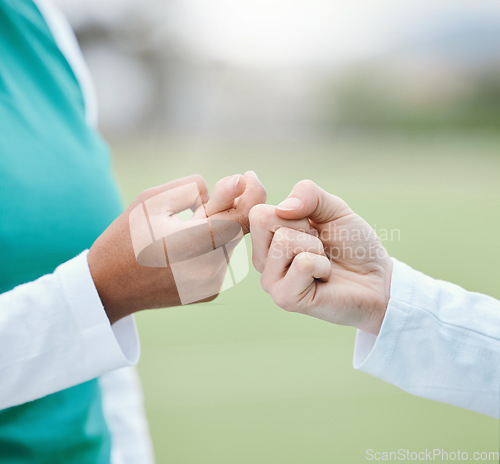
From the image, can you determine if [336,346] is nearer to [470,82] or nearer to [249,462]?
[249,462]

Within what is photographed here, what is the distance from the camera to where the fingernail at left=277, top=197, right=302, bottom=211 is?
388mm

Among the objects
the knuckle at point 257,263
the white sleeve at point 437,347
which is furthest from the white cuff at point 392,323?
the knuckle at point 257,263

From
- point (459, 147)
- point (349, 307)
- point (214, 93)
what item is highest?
point (349, 307)

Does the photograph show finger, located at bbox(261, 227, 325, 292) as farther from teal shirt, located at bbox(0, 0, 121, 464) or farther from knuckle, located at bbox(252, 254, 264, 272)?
teal shirt, located at bbox(0, 0, 121, 464)

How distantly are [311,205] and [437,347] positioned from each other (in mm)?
146

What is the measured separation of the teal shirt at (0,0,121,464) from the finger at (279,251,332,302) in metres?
0.22

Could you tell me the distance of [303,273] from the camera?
1.23 ft

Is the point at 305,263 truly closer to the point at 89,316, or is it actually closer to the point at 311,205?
the point at 311,205

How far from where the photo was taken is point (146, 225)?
39 cm

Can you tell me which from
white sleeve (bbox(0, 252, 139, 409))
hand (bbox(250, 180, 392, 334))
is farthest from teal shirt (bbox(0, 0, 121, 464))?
hand (bbox(250, 180, 392, 334))

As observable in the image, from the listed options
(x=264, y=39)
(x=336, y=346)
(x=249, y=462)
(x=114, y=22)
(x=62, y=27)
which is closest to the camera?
(x=62, y=27)

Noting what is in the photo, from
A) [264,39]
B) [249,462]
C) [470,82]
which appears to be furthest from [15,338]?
[470,82]

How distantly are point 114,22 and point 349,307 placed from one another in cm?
780

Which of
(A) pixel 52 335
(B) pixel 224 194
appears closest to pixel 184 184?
(B) pixel 224 194
